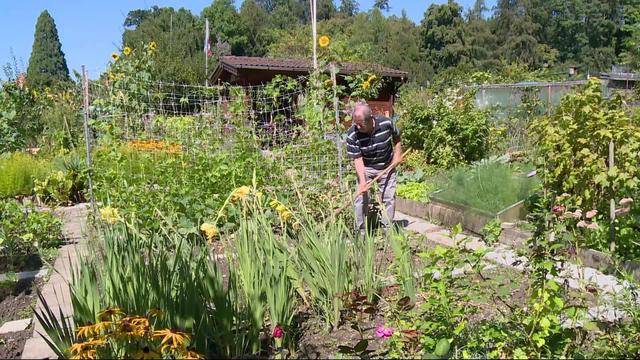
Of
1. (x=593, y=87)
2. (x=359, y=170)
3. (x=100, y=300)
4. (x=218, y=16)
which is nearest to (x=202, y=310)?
(x=100, y=300)

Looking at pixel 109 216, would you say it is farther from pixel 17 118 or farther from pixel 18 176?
pixel 17 118

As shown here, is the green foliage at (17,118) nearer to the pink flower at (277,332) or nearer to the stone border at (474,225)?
the stone border at (474,225)

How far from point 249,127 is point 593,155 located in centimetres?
353

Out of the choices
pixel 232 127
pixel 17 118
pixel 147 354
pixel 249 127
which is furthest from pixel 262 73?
pixel 147 354

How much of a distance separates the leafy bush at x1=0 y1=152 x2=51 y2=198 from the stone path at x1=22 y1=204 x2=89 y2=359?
90 centimetres

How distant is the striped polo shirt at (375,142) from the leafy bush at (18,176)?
214 inches

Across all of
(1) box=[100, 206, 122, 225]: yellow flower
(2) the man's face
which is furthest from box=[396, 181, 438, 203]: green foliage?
(1) box=[100, 206, 122, 225]: yellow flower

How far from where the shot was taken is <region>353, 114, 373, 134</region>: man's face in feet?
16.8

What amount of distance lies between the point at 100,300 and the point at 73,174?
6353 millimetres

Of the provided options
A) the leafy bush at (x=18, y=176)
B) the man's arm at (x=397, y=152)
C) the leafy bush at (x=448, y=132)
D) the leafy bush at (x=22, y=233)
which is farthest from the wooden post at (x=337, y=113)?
the leafy bush at (x=18, y=176)

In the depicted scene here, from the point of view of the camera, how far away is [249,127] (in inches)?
252

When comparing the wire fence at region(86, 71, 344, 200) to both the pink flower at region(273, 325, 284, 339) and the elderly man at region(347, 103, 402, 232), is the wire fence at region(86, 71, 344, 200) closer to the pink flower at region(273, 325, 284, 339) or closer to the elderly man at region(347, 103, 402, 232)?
the elderly man at region(347, 103, 402, 232)

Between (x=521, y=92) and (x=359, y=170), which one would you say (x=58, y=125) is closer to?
(x=359, y=170)

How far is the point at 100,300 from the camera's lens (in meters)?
2.71
